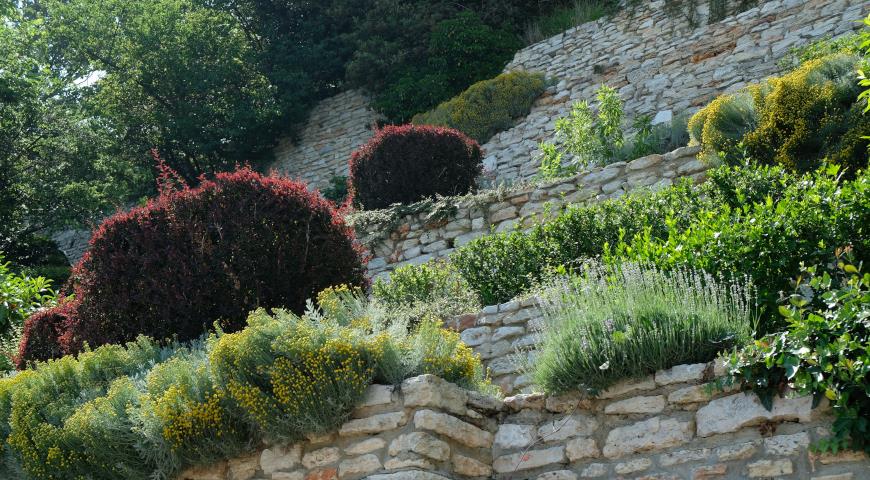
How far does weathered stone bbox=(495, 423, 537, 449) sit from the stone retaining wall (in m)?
4.13

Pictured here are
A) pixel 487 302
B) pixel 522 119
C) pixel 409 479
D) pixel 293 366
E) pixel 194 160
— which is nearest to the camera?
pixel 409 479

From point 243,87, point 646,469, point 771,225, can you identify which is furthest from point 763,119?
point 243,87

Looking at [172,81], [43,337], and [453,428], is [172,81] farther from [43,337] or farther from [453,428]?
[453,428]

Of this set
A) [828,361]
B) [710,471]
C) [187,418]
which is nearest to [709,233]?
[828,361]

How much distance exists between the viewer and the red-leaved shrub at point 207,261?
746cm

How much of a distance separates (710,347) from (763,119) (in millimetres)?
4749

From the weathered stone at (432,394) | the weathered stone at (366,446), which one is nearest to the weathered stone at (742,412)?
the weathered stone at (432,394)

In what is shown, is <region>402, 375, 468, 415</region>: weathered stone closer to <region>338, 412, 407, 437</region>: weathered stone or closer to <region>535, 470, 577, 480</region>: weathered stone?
<region>338, 412, 407, 437</region>: weathered stone

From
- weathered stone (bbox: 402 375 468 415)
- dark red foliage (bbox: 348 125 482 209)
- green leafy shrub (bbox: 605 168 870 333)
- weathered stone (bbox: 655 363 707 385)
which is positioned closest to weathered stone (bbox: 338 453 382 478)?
weathered stone (bbox: 402 375 468 415)

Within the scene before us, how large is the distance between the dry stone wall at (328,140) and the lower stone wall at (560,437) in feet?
36.1

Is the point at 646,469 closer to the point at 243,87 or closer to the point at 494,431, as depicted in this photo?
the point at 494,431

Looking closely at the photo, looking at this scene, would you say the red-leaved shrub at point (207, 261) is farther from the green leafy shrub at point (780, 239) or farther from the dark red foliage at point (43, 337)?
the green leafy shrub at point (780, 239)

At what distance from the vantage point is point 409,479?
17.6 feet

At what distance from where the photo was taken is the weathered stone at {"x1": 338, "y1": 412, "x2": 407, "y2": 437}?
18.4ft
